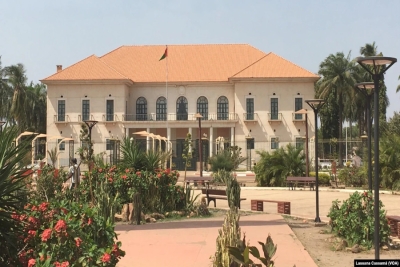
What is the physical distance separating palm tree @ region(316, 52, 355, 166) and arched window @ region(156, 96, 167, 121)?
1395cm

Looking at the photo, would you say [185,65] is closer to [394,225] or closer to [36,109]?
[36,109]

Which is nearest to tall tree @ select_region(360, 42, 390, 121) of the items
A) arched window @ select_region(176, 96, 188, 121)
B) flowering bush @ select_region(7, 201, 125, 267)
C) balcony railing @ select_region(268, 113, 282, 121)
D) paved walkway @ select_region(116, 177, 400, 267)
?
balcony railing @ select_region(268, 113, 282, 121)

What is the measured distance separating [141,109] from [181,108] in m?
3.59

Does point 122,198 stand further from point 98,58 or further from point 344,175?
point 98,58

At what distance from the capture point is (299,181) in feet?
76.6

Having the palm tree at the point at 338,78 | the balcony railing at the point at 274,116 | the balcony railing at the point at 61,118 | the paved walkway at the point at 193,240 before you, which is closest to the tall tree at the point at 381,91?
the palm tree at the point at 338,78

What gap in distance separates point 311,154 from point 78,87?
22.3 meters

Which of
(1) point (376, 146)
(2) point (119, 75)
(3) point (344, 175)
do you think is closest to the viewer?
(1) point (376, 146)

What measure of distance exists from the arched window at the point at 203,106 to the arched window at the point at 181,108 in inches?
45.3

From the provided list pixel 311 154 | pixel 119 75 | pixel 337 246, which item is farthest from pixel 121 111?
pixel 337 246

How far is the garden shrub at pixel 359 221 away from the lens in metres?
8.93

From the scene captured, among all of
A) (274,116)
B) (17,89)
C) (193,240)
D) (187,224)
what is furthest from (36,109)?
(193,240)

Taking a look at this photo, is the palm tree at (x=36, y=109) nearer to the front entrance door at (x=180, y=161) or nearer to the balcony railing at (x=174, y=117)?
the balcony railing at (x=174, y=117)

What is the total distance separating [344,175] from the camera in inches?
974
